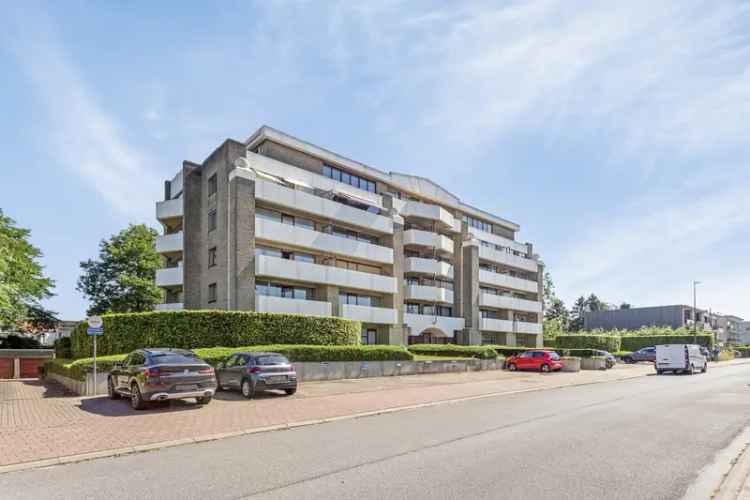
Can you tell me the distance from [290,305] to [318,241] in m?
4.69

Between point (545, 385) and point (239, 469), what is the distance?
61.9 ft

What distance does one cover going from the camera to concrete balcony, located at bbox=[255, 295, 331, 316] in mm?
31375

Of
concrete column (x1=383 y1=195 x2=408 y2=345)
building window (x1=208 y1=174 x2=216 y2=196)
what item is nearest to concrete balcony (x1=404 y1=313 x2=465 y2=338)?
concrete column (x1=383 y1=195 x2=408 y2=345)

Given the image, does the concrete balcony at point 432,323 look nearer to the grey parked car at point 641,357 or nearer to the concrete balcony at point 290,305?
the concrete balcony at point 290,305

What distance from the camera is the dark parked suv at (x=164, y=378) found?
1438 centimetres

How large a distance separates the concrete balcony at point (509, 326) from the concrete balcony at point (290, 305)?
73.1 feet

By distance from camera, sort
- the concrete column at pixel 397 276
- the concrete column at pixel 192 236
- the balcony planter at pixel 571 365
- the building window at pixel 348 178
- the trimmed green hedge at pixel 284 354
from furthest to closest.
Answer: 1. the concrete column at pixel 397 276
2. the building window at pixel 348 178
3. the balcony planter at pixel 571 365
4. the concrete column at pixel 192 236
5. the trimmed green hedge at pixel 284 354

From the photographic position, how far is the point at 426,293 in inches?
1773

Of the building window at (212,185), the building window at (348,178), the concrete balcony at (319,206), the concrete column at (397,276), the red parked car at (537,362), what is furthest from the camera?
the concrete column at (397,276)

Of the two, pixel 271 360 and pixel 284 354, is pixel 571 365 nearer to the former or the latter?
pixel 284 354

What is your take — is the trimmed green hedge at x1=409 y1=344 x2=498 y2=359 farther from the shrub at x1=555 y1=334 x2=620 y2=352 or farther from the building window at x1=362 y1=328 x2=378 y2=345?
the shrub at x1=555 y1=334 x2=620 y2=352

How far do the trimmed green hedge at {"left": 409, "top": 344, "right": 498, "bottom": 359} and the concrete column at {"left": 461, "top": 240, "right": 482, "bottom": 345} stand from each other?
34.0ft

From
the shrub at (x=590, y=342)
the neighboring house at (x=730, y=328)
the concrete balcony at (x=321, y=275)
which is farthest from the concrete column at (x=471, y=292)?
the neighboring house at (x=730, y=328)

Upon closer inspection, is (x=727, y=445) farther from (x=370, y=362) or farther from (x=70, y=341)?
(x=70, y=341)
